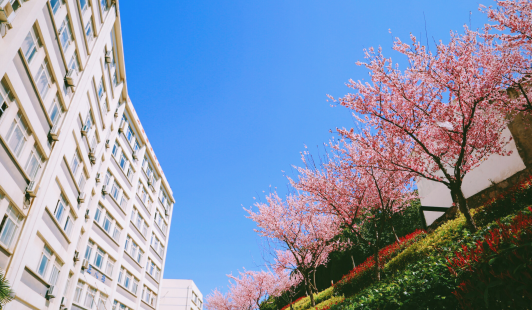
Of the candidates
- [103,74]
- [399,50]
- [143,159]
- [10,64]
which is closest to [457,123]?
[399,50]

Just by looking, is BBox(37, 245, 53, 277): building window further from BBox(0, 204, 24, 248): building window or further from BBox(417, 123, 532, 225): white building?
BBox(417, 123, 532, 225): white building

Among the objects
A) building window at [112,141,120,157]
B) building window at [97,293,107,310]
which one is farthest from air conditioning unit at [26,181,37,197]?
building window at [112,141,120,157]

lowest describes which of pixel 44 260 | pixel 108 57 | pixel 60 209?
pixel 44 260

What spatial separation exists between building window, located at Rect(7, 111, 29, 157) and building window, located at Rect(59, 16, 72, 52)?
188 inches

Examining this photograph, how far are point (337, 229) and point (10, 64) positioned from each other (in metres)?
18.4

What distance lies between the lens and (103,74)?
20922 millimetres

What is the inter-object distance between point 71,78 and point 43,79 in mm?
2166

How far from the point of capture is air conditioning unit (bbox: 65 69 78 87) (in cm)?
1574

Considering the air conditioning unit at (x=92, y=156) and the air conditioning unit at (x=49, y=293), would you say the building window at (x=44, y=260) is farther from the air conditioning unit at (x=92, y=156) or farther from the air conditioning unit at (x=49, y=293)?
the air conditioning unit at (x=92, y=156)

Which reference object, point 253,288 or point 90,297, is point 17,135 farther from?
point 253,288

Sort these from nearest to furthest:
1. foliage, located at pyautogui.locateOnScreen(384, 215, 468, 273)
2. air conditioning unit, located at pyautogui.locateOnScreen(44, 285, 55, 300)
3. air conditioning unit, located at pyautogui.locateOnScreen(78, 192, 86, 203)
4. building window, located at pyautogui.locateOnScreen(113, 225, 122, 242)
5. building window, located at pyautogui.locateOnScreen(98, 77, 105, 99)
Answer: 1. foliage, located at pyautogui.locateOnScreen(384, 215, 468, 273)
2. air conditioning unit, located at pyautogui.locateOnScreen(44, 285, 55, 300)
3. air conditioning unit, located at pyautogui.locateOnScreen(78, 192, 86, 203)
4. building window, located at pyautogui.locateOnScreen(98, 77, 105, 99)
5. building window, located at pyautogui.locateOnScreen(113, 225, 122, 242)

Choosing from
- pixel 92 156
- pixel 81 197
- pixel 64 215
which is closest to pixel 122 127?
pixel 92 156

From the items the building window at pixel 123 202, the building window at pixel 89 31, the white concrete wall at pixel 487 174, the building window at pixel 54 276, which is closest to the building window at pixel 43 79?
the building window at pixel 89 31

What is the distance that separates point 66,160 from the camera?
16656 millimetres
